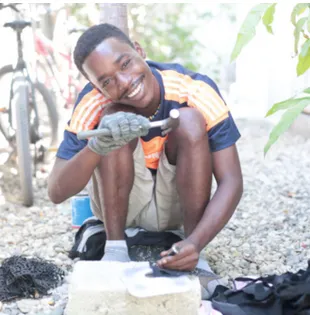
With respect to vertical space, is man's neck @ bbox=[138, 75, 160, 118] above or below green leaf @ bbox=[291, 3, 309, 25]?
below

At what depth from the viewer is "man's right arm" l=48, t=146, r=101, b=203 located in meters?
1.87

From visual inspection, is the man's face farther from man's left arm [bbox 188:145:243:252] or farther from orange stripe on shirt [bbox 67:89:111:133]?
man's left arm [bbox 188:145:243:252]

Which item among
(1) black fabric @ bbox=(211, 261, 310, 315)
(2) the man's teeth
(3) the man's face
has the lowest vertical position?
(1) black fabric @ bbox=(211, 261, 310, 315)

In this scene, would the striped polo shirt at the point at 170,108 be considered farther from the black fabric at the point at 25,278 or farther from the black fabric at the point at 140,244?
the black fabric at the point at 25,278

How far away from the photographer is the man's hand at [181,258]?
1.71m

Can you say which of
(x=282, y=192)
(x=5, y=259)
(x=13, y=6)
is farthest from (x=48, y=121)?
(x=5, y=259)

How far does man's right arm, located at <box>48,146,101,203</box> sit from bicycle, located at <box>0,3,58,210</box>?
101 centimetres

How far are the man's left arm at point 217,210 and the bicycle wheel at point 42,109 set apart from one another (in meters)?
1.83

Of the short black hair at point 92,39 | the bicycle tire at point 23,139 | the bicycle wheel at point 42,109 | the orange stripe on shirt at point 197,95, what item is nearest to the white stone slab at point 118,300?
the orange stripe on shirt at point 197,95

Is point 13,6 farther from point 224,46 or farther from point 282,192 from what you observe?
point 224,46

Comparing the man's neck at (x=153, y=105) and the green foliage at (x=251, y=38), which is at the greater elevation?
the green foliage at (x=251, y=38)

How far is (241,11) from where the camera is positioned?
5270mm

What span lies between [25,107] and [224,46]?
4.80m

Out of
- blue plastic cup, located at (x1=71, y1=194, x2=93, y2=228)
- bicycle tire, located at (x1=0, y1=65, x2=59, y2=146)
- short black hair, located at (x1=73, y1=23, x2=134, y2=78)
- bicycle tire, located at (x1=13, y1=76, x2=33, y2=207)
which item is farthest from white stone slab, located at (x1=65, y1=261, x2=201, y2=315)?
bicycle tire, located at (x1=0, y1=65, x2=59, y2=146)
